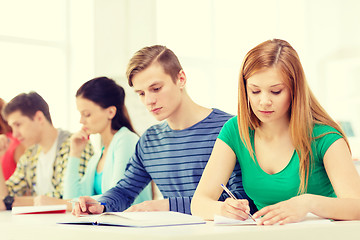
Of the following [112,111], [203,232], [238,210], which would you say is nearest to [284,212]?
[238,210]

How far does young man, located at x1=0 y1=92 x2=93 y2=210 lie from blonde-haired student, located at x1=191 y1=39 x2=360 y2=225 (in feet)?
3.98

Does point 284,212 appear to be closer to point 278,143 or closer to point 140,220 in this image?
point 140,220

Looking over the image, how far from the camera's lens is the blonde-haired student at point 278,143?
1.34 metres

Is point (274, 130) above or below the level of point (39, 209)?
above

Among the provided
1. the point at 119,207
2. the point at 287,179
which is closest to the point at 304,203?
the point at 287,179

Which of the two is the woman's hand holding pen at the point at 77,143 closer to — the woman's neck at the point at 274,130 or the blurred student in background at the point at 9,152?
the blurred student in background at the point at 9,152

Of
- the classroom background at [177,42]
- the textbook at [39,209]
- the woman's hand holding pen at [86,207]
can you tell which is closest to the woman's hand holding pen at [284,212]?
the woman's hand holding pen at [86,207]

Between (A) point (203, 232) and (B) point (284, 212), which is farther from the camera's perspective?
(B) point (284, 212)

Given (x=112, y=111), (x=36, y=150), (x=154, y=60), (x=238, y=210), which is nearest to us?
(x=238, y=210)

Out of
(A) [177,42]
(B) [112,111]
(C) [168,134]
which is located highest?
(A) [177,42]

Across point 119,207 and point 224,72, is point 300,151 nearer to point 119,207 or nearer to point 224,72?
point 119,207

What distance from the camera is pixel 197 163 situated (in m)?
1.81

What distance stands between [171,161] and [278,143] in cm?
52

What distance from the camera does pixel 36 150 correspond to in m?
2.79
